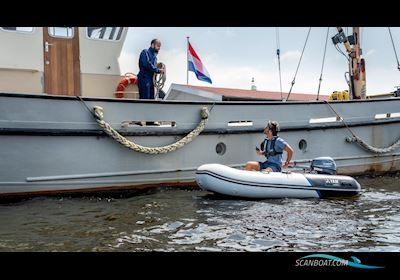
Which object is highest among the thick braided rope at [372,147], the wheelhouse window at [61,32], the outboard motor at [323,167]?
the wheelhouse window at [61,32]

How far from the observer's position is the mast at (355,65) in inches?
466

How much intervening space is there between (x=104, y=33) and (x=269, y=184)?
4.66 m

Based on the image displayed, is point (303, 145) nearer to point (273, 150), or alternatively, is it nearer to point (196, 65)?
point (273, 150)

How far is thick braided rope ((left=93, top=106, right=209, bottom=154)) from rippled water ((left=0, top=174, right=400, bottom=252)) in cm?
83

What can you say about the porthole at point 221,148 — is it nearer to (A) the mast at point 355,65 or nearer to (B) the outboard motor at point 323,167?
(B) the outboard motor at point 323,167

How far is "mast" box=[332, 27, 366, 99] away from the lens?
1183cm

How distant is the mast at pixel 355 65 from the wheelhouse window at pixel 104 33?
241 inches

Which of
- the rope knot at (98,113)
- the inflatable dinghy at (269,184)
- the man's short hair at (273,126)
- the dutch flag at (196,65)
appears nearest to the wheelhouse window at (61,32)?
the rope knot at (98,113)

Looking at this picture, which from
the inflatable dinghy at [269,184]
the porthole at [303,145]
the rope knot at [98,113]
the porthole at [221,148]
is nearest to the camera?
the inflatable dinghy at [269,184]

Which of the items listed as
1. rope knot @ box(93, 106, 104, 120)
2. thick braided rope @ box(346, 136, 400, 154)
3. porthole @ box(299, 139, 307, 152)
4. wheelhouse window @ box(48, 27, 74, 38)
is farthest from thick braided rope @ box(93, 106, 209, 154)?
thick braided rope @ box(346, 136, 400, 154)

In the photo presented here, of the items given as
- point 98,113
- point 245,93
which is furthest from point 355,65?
point 98,113

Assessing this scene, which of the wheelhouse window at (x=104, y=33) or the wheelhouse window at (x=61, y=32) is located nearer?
the wheelhouse window at (x=61, y=32)

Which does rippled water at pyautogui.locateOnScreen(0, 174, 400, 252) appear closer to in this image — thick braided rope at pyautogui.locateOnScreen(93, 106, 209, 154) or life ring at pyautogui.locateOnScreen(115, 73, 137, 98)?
thick braided rope at pyautogui.locateOnScreen(93, 106, 209, 154)
